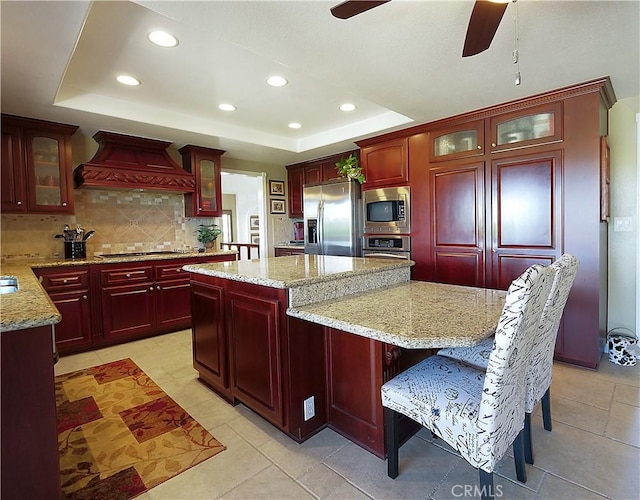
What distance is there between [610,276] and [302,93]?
3.25 meters

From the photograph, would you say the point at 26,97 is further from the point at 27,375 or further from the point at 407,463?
the point at 407,463

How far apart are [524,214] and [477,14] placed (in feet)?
6.60

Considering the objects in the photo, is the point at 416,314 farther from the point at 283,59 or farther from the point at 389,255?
the point at 389,255

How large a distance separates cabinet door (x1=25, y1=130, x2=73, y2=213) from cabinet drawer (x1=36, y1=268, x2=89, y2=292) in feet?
2.09

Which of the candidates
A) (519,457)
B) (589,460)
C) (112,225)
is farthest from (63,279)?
(589,460)

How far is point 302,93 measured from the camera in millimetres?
3170

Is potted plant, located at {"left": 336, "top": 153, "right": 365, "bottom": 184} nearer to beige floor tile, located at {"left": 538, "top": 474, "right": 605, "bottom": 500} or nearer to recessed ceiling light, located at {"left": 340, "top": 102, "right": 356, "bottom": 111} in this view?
recessed ceiling light, located at {"left": 340, "top": 102, "right": 356, "bottom": 111}

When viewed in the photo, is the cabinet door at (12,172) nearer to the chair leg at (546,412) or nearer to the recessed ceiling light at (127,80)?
the recessed ceiling light at (127,80)

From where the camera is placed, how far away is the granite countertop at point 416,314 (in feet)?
4.09

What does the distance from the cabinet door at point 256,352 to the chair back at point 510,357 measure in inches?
39.5

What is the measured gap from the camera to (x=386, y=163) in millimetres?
3990

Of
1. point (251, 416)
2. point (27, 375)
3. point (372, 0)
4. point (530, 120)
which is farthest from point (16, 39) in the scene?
point (530, 120)

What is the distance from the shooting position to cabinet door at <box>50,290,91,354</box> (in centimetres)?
325

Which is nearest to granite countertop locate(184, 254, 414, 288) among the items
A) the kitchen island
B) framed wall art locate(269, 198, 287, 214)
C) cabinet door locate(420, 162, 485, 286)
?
the kitchen island
